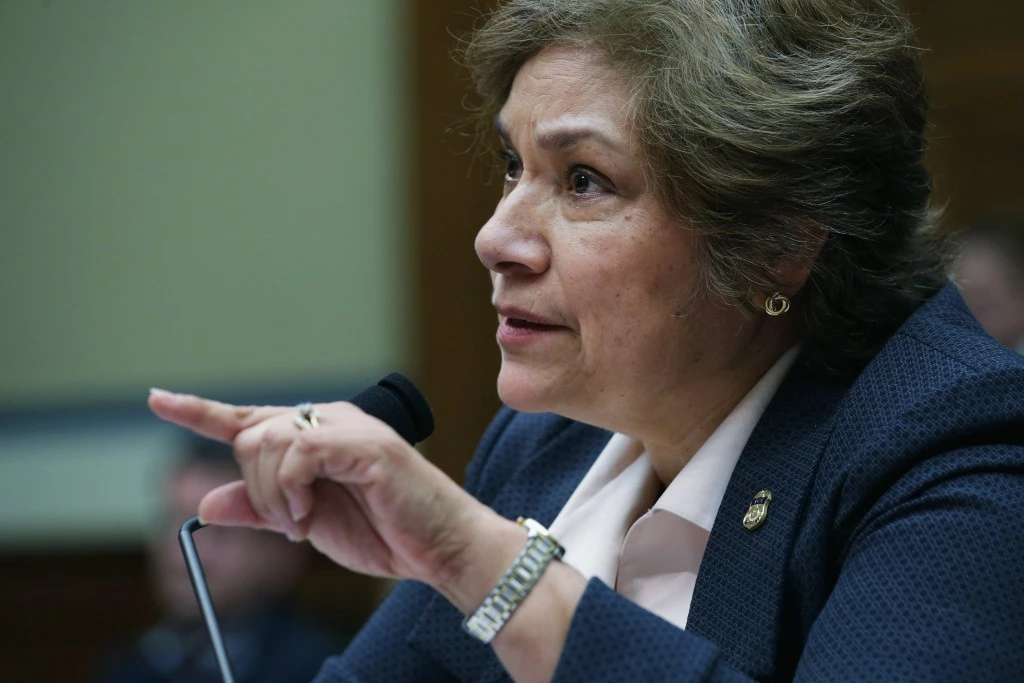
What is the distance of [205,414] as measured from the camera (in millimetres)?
1246

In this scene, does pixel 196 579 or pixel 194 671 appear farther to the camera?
pixel 194 671

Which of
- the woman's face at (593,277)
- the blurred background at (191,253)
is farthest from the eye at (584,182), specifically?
the blurred background at (191,253)

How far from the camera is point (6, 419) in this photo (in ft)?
16.3

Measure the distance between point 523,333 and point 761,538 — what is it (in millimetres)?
398

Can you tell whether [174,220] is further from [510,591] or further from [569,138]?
[510,591]

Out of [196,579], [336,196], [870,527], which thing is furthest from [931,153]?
[196,579]

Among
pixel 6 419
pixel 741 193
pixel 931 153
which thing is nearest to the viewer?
pixel 741 193

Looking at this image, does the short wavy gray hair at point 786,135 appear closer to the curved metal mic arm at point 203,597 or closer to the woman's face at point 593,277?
the woman's face at point 593,277

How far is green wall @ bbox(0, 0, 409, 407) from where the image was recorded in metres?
4.75

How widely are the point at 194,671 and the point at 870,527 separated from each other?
2.28m

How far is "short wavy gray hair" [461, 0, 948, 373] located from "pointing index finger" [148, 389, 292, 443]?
2.01 ft

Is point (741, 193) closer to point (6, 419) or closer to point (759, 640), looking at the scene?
point (759, 640)

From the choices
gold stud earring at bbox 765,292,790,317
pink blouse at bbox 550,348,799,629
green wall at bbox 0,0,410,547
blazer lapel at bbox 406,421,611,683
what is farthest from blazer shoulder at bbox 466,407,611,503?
green wall at bbox 0,0,410,547

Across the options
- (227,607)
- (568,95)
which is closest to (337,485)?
(568,95)
